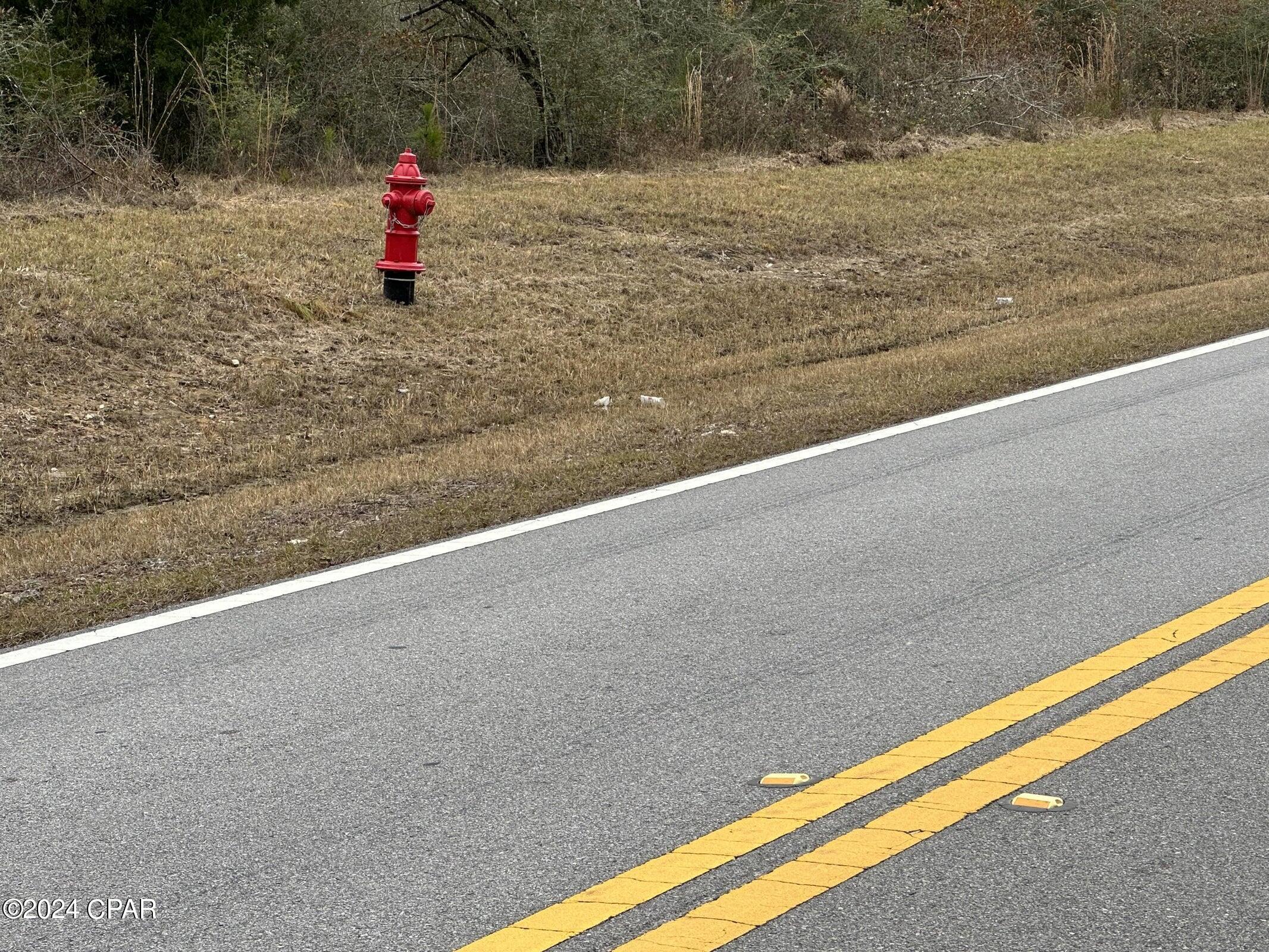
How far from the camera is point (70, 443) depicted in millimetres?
8672

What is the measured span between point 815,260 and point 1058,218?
144 inches

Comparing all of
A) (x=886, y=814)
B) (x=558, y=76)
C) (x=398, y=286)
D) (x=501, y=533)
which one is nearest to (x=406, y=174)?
(x=398, y=286)

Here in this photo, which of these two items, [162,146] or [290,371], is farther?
[162,146]

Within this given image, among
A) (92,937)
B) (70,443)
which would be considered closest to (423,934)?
(92,937)

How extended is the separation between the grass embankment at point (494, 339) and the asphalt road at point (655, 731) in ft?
3.03

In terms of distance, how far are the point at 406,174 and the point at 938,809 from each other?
8578mm

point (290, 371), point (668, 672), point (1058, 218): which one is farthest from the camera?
point (1058, 218)

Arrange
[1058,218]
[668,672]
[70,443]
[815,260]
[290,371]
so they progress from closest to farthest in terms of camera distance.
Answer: [668,672] < [70,443] < [290,371] < [815,260] < [1058,218]

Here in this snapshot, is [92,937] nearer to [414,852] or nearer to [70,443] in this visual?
[414,852]

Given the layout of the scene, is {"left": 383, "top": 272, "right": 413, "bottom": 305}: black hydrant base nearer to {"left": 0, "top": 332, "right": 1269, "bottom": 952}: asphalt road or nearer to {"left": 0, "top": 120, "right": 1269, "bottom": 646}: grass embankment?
{"left": 0, "top": 120, "right": 1269, "bottom": 646}: grass embankment

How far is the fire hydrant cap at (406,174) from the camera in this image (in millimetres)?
11359

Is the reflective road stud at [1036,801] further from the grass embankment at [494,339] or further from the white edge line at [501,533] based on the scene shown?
the grass embankment at [494,339]

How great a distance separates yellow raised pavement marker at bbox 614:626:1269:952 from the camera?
3.32 m
